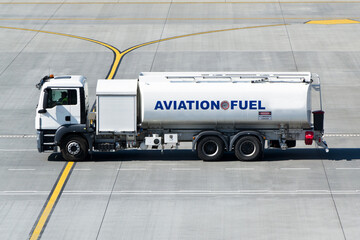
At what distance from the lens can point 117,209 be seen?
23328mm

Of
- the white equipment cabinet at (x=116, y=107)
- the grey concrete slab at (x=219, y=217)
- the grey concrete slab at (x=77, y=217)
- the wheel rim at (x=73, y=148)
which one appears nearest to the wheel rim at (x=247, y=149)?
the grey concrete slab at (x=219, y=217)

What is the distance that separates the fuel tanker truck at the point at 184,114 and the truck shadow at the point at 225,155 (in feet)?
2.58

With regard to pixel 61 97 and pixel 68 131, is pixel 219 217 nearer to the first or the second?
pixel 68 131

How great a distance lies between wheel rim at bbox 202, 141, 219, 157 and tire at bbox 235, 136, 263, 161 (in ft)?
2.67

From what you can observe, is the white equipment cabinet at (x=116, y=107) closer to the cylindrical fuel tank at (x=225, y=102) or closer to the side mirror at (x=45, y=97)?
the cylindrical fuel tank at (x=225, y=102)

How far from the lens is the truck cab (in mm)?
27812

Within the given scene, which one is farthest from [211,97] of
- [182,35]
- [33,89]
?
[182,35]

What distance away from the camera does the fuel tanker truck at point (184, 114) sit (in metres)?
27.4

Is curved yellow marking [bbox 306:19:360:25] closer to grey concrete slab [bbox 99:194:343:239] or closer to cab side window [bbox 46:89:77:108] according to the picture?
cab side window [bbox 46:89:77:108]

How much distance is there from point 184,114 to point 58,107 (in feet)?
15.9

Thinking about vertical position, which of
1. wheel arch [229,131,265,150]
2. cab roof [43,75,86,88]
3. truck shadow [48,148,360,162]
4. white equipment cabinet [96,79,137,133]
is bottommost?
truck shadow [48,148,360,162]

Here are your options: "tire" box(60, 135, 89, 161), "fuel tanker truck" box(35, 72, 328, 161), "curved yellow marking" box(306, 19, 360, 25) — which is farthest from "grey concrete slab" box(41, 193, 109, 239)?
"curved yellow marking" box(306, 19, 360, 25)

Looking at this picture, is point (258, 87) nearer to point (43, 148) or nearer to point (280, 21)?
point (43, 148)

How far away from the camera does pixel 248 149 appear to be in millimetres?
28109
